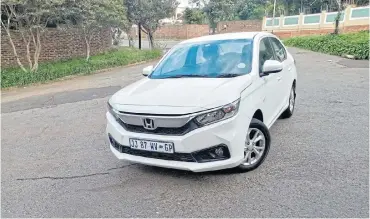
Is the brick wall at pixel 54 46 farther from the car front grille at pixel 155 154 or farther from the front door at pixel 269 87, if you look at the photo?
the front door at pixel 269 87

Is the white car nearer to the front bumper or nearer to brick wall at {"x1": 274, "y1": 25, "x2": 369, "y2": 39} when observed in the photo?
the front bumper

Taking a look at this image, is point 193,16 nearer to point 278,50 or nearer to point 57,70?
point 57,70

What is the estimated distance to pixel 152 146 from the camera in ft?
10.4

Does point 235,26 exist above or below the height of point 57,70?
above

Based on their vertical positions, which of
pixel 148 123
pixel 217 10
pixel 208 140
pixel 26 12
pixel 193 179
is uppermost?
pixel 217 10

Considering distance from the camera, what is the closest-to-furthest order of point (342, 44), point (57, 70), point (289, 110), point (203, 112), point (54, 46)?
point (203, 112), point (289, 110), point (57, 70), point (54, 46), point (342, 44)

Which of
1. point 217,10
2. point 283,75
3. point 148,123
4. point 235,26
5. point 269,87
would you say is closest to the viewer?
point 148,123

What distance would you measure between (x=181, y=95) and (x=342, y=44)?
14.9 meters

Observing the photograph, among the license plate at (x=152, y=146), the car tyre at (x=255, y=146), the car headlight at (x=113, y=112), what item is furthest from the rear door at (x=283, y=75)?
the car headlight at (x=113, y=112)

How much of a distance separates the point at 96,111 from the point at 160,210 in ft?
14.7

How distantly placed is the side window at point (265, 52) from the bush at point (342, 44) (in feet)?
34.6

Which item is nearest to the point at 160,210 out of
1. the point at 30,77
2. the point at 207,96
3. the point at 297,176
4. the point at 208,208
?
the point at 208,208

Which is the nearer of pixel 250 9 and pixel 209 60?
pixel 209 60

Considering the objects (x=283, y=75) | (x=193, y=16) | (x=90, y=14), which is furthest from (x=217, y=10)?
(x=283, y=75)
